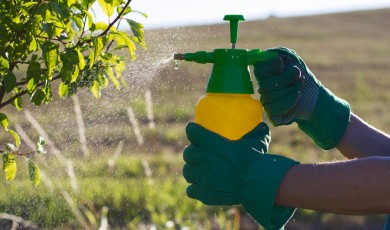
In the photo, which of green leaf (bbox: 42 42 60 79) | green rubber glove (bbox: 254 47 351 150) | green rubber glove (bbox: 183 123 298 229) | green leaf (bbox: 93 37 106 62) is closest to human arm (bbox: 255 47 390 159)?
green rubber glove (bbox: 254 47 351 150)

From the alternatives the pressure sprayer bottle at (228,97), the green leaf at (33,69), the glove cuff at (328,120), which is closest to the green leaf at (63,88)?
the green leaf at (33,69)

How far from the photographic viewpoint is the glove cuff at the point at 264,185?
1915mm

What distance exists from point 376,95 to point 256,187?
11214mm

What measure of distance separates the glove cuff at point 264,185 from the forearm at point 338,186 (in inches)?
0.9

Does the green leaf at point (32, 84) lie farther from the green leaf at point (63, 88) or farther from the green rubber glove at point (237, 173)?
the green rubber glove at point (237, 173)

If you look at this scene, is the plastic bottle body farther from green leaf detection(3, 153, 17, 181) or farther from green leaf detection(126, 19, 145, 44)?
green leaf detection(3, 153, 17, 181)

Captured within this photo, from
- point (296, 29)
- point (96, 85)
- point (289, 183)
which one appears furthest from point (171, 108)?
point (296, 29)

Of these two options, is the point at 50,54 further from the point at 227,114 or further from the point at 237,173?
the point at 237,173

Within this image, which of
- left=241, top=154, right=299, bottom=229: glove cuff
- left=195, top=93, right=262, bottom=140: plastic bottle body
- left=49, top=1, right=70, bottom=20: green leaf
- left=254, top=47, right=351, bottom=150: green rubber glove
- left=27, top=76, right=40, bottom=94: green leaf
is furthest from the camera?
left=27, top=76, right=40, bottom=94: green leaf

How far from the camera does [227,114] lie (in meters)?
2.05

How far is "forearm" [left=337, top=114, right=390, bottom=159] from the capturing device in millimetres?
2543

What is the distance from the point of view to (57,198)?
15.6 ft

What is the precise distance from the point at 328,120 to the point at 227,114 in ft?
1.90

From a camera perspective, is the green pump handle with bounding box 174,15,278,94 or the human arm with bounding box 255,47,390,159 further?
the human arm with bounding box 255,47,390,159
